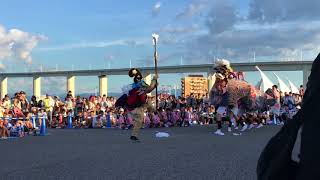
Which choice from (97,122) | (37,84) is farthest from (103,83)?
(97,122)

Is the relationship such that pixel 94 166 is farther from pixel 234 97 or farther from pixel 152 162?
pixel 234 97

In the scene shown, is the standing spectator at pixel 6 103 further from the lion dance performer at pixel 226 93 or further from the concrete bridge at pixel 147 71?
the concrete bridge at pixel 147 71

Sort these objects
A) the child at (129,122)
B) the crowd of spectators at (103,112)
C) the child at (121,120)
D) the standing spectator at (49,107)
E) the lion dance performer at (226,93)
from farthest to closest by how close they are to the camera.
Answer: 1. the standing spectator at (49,107)
2. the child at (121,120)
3. the child at (129,122)
4. the crowd of spectators at (103,112)
5. the lion dance performer at (226,93)

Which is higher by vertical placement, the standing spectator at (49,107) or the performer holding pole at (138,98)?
the performer holding pole at (138,98)

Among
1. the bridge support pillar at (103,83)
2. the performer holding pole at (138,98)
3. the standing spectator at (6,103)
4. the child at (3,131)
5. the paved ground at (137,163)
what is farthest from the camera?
the bridge support pillar at (103,83)

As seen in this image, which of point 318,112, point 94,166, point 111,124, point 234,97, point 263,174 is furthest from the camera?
point 111,124

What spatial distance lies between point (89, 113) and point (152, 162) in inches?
685

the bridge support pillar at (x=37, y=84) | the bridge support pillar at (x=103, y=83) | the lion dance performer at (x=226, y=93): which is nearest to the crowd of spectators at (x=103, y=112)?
the lion dance performer at (x=226, y=93)

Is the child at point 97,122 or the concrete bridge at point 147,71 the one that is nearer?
the child at point 97,122

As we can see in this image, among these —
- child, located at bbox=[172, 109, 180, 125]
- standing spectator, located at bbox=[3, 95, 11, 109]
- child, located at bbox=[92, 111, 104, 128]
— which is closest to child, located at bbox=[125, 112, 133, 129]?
child, located at bbox=[92, 111, 104, 128]

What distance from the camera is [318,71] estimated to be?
1646mm

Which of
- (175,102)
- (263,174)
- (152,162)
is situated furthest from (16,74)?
(263,174)

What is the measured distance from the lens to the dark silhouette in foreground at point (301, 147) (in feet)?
5.01

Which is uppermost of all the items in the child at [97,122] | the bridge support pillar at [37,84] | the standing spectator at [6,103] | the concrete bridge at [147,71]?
the concrete bridge at [147,71]
